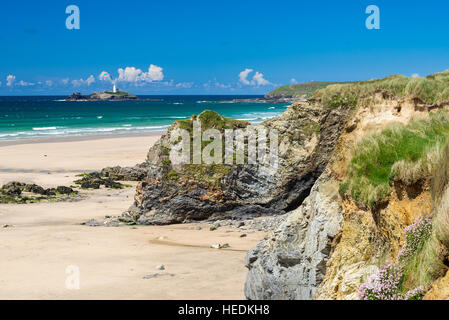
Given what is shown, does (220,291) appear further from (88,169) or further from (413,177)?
(88,169)

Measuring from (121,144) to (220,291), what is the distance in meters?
34.6

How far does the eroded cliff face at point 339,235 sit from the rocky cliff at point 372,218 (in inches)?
0.5

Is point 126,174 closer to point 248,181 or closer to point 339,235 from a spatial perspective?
point 248,181

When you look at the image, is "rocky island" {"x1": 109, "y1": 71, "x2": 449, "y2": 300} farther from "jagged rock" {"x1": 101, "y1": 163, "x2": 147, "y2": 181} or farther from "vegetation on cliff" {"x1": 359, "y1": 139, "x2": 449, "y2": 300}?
"jagged rock" {"x1": 101, "y1": 163, "x2": 147, "y2": 181}

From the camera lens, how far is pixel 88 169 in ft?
88.9

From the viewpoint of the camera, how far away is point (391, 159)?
6.25 meters

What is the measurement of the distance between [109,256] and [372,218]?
625 centimetres

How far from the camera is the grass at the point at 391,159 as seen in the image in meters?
5.60

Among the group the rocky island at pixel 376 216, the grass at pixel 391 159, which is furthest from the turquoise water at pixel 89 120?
the grass at pixel 391 159

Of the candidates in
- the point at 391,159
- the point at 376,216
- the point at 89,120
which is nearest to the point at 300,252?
the point at 376,216

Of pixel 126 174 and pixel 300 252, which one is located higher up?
pixel 300 252

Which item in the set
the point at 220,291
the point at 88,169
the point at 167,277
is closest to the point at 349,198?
the point at 220,291

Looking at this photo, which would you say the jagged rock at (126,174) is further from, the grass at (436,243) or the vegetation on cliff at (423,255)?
the grass at (436,243)
